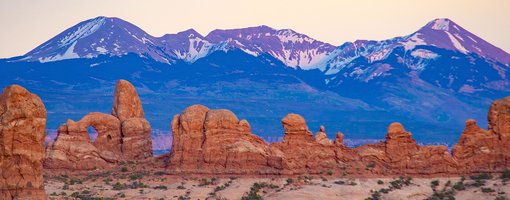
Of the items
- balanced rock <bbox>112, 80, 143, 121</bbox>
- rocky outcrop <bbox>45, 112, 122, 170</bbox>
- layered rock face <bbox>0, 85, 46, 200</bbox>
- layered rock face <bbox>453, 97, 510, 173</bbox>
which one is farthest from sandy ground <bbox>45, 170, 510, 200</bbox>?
layered rock face <bbox>0, 85, 46, 200</bbox>

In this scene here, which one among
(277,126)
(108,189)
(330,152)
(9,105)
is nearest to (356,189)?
(330,152)

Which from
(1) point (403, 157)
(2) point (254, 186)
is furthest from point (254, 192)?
(1) point (403, 157)

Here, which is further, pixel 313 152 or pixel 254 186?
pixel 313 152

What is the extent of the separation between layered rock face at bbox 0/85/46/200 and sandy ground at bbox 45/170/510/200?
1467cm

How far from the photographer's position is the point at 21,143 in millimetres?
53031

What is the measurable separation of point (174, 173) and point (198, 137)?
8.96ft

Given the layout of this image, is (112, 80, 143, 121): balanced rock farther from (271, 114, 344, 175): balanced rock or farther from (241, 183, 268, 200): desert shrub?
(241, 183, 268, 200): desert shrub

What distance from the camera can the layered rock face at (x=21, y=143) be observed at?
52.7 meters

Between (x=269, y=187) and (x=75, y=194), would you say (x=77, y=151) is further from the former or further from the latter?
(x=269, y=187)

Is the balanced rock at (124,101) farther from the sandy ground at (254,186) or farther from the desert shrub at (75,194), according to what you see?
the desert shrub at (75,194)

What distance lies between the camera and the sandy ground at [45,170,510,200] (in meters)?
70.2

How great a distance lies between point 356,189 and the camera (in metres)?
71.3

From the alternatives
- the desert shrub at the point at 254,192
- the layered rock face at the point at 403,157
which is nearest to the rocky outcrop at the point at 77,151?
the desert shrub at the point at 254,192

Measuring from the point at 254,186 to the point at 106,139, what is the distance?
14.5 metres
